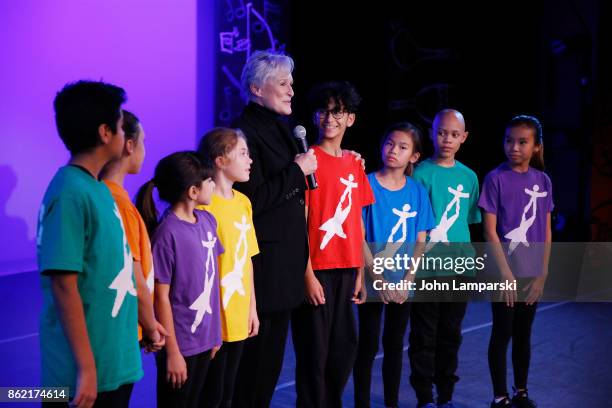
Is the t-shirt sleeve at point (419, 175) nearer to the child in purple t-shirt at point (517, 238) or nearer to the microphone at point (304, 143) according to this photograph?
the child in purple t-shirt at point (517, 238)

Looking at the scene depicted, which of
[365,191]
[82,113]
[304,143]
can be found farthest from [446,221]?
[82,113]

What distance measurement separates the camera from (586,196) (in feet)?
19.0

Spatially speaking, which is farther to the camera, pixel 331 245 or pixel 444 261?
pixel 444 261

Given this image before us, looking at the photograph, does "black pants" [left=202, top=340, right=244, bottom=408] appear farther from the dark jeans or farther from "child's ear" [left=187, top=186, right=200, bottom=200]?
the dark jeans

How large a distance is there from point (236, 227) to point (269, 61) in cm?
57

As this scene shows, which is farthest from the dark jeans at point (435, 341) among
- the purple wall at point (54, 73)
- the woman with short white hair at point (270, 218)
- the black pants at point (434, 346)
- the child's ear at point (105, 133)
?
the purple wall at point (54, 73)

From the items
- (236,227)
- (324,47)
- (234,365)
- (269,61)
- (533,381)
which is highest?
(324,47)

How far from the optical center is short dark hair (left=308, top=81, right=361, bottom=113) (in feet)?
8.65

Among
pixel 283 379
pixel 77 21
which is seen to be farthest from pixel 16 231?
pixel 283 379

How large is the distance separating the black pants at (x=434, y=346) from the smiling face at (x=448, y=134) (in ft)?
1.99

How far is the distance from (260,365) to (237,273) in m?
0.37

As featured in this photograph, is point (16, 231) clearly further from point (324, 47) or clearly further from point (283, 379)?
point (283, 379)

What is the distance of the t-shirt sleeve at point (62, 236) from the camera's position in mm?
1485

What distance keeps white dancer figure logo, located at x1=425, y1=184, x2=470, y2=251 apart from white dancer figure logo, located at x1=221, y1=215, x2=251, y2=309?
3.26ft
